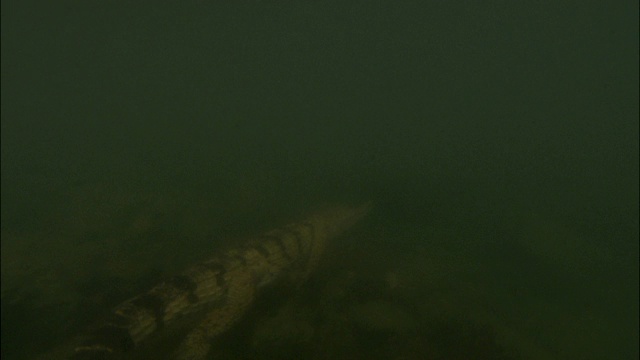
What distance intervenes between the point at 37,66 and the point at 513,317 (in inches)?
4777

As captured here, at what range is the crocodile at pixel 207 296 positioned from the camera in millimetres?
3488

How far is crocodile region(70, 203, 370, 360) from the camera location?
11.4 feet

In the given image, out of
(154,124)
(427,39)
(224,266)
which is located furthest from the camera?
(427,39)

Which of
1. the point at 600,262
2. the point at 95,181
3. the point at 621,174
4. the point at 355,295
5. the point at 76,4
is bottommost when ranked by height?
the point at 621,174

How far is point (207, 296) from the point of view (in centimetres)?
425

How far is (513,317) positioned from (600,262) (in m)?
4.35

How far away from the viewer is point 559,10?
49188 mm

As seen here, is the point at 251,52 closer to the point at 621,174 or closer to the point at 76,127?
the point at 76,127

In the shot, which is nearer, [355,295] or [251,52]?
[355,295]

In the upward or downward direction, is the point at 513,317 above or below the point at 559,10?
below

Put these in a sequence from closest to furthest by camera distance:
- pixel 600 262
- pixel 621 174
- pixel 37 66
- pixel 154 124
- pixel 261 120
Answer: pixel 600 262, pixel 621 174, pixel 154 124, pixel 261 120, pixel 37 66

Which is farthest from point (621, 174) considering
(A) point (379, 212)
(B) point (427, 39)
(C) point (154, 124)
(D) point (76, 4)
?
(B) point (427, 39)

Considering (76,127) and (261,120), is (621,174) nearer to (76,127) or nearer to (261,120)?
(261,120)

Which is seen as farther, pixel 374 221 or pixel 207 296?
pixel 374 221
